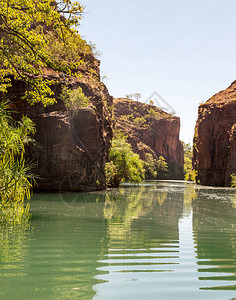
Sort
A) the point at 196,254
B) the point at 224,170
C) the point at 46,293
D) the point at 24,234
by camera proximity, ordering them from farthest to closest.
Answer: the point at 224,170, the point at 24,234, the point at 196,254, the point at 46,293

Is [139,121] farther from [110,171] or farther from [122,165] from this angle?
[110,171]

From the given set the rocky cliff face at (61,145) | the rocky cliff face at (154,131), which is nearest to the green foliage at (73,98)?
the rocky cliff face at (61,145)

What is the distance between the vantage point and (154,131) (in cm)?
12006

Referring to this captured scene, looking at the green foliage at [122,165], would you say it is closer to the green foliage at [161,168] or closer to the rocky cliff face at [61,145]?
the rocky cliff face at [61,145]

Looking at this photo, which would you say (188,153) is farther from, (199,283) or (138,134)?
(199,283)

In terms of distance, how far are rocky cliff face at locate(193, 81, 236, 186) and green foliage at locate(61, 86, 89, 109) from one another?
32.0 meters

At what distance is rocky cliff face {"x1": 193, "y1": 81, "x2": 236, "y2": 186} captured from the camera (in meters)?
58.0

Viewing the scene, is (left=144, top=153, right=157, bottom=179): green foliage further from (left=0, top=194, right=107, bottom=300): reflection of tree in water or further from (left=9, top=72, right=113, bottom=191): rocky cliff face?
(left=0, top=194, right=107, bottom=300): reflection of tree in water

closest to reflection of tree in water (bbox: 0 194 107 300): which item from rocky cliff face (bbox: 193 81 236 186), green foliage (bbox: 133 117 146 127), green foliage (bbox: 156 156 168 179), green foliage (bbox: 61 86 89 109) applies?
green foliage (bbox: 61 86 89 109)

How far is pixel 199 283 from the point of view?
4.92 metres

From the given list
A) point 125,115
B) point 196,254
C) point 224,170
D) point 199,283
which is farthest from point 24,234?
point 125,115

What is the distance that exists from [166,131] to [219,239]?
114m

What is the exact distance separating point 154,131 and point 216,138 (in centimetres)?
5941

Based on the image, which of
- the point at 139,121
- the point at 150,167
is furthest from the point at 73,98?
the point at 139,121
